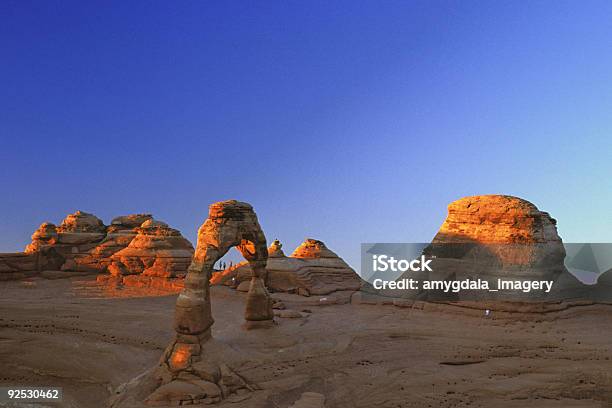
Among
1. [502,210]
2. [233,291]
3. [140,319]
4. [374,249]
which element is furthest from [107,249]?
[502,210]

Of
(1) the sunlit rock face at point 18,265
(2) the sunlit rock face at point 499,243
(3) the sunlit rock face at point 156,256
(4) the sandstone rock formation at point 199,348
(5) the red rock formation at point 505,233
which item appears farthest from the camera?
(1) the sunlit rock face at point 18,265

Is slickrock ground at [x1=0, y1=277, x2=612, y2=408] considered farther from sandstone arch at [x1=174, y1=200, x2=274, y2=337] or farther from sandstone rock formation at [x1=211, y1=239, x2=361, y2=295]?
sandstone rock formation at [x1=211, y1=239, x2=361, y2=295]

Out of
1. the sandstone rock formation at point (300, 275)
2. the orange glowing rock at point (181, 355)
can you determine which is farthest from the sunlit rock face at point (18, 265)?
the orange glowing rock at point (181, 355)

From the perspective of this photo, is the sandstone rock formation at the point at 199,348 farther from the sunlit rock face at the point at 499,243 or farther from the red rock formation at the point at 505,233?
the red rock formation at the point at 505,233

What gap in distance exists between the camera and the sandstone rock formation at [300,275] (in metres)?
26.7

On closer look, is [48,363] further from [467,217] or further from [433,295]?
[467,217]

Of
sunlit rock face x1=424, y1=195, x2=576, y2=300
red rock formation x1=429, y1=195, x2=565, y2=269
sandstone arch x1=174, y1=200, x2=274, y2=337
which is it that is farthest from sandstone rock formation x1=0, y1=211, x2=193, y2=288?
red rock formation x1=429, y1=195, x2=565, y2=269

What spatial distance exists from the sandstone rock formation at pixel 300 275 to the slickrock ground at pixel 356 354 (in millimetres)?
5055

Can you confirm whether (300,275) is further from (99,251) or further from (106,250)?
(99,251)

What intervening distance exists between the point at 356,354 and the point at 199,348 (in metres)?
5.18

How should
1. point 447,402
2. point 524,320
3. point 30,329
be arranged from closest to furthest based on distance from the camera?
point 447,402 → point 30,329 → point 524,320

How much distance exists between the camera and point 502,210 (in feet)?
72.4

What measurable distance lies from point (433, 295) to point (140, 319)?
47.9 ft

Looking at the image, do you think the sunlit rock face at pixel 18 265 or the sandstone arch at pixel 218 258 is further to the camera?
the sunlit rock face at pixel 18 265
